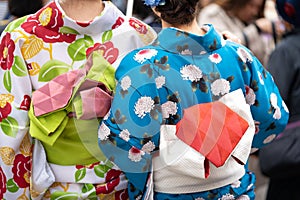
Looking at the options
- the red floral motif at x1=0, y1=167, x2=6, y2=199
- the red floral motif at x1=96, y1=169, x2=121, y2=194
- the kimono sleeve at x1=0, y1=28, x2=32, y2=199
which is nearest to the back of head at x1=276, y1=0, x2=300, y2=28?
the red floral motif at x1=96, y1=169, x2=121, y2=194

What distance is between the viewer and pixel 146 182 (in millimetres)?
3074

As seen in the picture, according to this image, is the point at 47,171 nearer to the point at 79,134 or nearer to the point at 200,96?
the point at 79,134

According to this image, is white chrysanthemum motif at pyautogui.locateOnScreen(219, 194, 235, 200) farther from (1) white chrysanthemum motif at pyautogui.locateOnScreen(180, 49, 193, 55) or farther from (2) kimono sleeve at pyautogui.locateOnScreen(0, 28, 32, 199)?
(2) kimono sleeve at pyautogui.locateOnScreen(0, 28, 32, 199)

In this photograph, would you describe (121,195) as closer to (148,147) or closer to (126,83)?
(148,147)

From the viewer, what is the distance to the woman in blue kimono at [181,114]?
2.96 metres

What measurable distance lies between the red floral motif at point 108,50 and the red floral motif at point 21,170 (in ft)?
1.63

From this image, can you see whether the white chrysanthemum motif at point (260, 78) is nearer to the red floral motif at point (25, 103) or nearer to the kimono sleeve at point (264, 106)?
the kimono sleeve at point (264, 106)

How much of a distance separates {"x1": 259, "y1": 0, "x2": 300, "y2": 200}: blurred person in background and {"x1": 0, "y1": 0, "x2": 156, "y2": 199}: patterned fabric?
111 cm

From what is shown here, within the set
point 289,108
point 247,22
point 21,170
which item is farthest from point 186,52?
point 247,22

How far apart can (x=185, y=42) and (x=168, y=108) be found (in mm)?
265

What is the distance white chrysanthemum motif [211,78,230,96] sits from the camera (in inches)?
119

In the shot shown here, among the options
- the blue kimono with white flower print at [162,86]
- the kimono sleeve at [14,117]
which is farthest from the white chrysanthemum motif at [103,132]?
the kimono sleeve at [14,117]

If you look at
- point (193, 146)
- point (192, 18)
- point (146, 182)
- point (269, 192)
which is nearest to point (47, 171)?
point (146, 182)

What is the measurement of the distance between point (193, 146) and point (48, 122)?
1.90 ft
